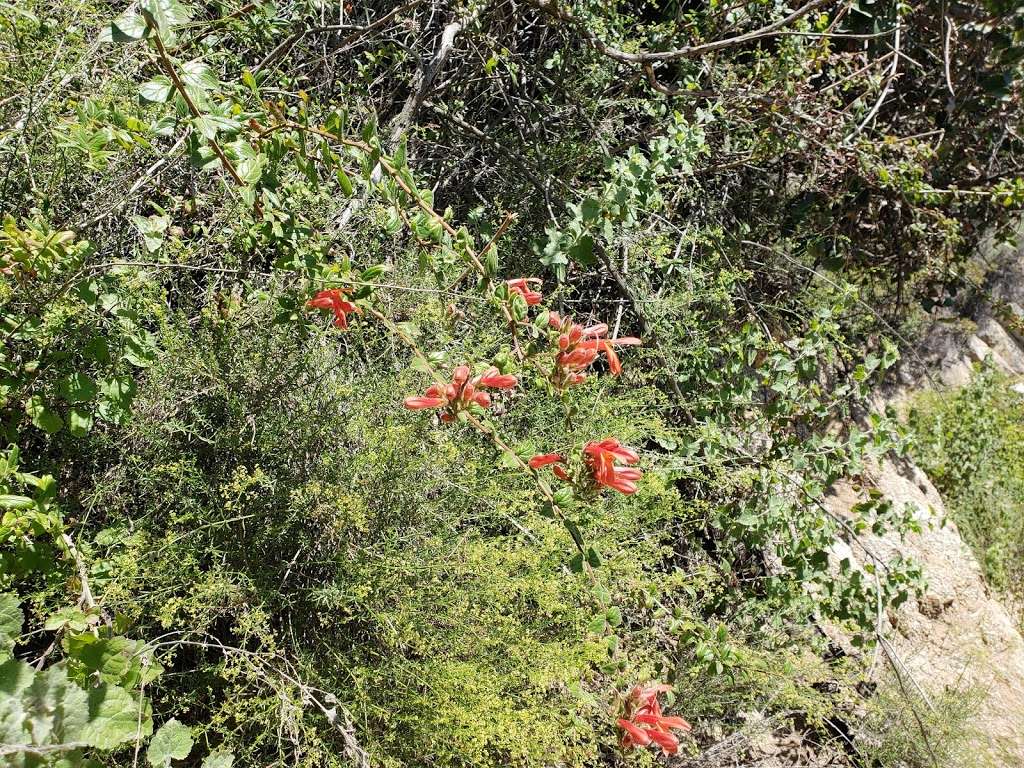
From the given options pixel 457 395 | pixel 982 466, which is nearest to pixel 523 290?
pixel 457 395

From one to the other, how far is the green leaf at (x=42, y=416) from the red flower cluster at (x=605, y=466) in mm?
877

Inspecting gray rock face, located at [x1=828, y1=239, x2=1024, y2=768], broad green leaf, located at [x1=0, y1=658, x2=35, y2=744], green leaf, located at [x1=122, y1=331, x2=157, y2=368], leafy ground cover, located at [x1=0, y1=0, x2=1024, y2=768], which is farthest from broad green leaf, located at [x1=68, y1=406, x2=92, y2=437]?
gray rock face, located at [x1=828, y1=239, x2=1024, y2=768]

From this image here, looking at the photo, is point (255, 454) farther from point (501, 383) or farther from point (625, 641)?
point (625, 641)

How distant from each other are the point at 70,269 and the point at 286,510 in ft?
2.10

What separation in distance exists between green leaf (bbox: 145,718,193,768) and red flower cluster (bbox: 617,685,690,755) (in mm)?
758

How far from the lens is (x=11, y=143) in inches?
67.9

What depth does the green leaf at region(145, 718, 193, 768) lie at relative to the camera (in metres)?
0.98

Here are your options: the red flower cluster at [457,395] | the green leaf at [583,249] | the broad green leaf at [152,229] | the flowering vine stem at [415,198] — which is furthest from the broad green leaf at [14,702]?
the green leaf at [583,249]

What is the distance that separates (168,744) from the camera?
0.99m

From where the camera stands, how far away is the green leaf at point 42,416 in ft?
4.54

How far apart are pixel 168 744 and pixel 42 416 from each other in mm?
705

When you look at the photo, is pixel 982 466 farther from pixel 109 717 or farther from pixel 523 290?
pixel 109 717

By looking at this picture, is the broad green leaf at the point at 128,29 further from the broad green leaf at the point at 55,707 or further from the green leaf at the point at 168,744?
the green leaf at the point at 168,744

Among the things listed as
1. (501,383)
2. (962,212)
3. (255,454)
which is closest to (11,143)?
(255,454)
